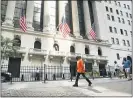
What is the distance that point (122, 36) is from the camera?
1603 inches

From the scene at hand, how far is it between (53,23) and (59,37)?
369 centimetres

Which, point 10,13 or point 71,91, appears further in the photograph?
point 10,13

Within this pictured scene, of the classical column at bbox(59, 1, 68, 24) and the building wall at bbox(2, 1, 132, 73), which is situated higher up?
the classical column at bbox(59, 1, 68, 24)

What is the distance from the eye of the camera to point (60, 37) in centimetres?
2970

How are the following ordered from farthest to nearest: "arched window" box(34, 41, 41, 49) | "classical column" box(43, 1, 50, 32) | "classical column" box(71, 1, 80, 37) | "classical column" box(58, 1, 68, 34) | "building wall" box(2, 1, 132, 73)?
"classical column" box(71, 1, 80, 37) < "classical column" box(58, 1, 68, 34) < "classical column" box(43, 1, 50, 32) < "arched window" box(34, 41, 41, 49) < "building wall" box(2, 1, 132, 73)

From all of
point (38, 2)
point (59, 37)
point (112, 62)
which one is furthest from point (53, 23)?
point (112, 62)

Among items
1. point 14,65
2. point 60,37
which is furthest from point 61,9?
point 14,65

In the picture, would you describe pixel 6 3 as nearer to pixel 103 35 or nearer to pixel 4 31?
pixel 4 31

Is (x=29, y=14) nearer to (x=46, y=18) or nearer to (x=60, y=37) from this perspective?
(x=46, y=18)

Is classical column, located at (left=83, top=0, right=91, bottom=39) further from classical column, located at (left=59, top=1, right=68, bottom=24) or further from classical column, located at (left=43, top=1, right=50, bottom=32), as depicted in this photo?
classical column, located at (left=43, top=1, right=50, bottom=32)

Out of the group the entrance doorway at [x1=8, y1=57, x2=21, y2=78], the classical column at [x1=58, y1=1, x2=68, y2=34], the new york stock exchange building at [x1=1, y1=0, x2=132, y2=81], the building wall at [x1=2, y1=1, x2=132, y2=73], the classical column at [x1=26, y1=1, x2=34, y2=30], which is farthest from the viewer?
the classical column at [x1=58, y1=1, x2=68, y2=34]

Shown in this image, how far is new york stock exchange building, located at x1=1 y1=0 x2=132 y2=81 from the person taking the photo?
85.3 feet

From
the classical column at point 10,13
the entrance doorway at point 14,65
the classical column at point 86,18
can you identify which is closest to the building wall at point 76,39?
the entrance doorway at point 14,65

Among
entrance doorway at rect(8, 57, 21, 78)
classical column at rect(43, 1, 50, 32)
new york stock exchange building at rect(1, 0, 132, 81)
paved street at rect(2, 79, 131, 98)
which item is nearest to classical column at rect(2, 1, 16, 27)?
new york stock exchange building at rect(1, 0, 132, 81)
